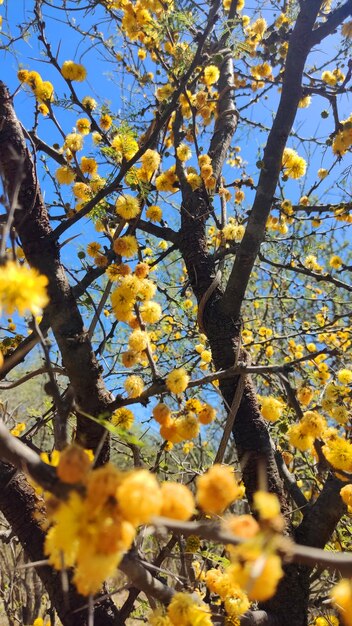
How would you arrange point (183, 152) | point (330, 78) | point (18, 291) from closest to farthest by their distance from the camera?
point (18, 291) < point (183, 152) < point (330, 78)

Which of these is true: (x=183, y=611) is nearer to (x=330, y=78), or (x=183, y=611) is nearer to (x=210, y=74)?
(x=210, y=74)

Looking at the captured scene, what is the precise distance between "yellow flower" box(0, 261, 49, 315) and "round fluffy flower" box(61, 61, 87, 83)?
2453mm

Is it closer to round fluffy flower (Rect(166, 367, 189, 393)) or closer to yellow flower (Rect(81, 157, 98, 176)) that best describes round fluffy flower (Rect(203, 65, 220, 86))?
yellow flower (Rect(81, 157, 98, 176))

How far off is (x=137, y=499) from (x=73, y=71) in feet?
9.90

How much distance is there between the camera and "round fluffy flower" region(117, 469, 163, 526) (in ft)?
2.10

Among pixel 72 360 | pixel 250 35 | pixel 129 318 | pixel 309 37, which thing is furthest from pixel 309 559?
pixel 250 35

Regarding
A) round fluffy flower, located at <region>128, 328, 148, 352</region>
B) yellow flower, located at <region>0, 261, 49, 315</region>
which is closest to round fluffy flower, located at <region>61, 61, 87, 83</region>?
round fluffy flower, located at <region>128, 328, 148, 352</region>

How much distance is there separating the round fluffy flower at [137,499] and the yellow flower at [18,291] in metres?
0.43

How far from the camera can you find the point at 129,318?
2125mm

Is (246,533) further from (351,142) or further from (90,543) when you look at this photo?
(351,142)

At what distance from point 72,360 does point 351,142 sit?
7.88 ft

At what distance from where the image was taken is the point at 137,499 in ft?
2.10

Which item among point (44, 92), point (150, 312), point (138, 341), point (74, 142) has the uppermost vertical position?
point (44, 92)

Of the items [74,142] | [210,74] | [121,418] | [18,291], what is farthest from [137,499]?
[210,74]
